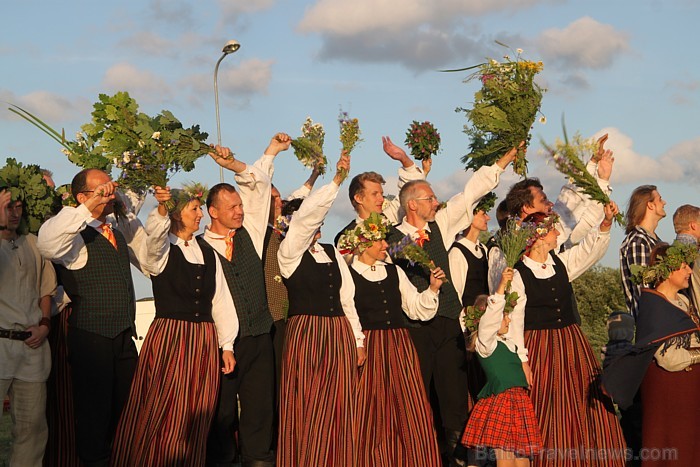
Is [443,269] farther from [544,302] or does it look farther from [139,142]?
[139,142]

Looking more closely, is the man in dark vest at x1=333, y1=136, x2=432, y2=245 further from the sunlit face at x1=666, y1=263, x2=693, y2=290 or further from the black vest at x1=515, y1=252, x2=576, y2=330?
the sunlit face at x1=666, y1=263, x2=693, y2=290

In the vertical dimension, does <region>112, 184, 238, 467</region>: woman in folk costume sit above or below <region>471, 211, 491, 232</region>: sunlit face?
below

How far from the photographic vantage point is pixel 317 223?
22.6 ft

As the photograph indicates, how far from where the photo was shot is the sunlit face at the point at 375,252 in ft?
23.9

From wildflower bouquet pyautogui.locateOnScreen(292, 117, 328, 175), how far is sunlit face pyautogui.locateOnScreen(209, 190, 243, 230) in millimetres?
724

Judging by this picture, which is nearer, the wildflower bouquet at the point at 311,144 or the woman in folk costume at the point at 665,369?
the woman in folk costume at the point at 665,369

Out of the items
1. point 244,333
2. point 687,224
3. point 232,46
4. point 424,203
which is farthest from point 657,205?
point 232,46

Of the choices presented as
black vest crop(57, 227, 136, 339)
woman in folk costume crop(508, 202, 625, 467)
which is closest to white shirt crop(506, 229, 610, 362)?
woman in folk costume crop(508, 202, 625, 467)

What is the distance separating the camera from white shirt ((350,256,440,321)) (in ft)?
24.1

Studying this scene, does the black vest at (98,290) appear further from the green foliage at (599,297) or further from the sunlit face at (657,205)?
the green foliage at (599,297)

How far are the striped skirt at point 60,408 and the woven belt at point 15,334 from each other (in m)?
0.60

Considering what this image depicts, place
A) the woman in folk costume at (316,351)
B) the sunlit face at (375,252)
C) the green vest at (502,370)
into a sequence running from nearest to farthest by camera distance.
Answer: the green vest at (502,370), the woman in folk costume at (316,351), the sunlit face at (375,252)

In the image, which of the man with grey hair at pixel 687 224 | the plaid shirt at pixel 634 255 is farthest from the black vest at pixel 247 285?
the man with grey hair at pixel 687 224

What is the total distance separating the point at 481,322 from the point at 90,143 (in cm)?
287
